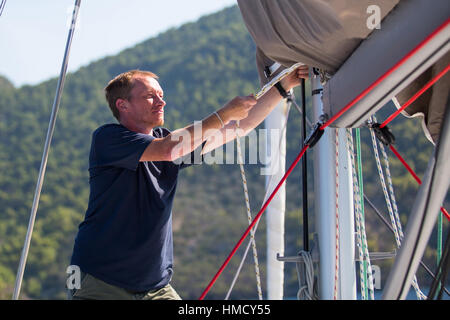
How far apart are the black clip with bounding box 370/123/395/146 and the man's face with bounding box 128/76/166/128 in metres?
0.70

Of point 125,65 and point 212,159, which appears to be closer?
point 212,159

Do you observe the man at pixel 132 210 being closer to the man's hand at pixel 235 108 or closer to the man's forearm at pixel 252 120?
the man's hand at pixel 235 108

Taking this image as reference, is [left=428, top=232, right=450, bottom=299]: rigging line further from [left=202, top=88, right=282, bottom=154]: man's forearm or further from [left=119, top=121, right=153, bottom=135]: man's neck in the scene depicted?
[left=119, top=121, right=153, bottom=135]: man's neck

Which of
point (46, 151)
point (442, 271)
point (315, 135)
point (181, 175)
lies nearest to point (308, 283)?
point (315, 135)

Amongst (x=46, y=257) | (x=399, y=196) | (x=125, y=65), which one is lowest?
(x=46, y=257)

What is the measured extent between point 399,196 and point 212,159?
19.5 metres

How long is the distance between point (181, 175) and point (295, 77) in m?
25.1

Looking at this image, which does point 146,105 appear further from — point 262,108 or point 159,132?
Answer: point 262,108

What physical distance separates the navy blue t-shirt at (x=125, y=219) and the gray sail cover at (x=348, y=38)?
56 cm

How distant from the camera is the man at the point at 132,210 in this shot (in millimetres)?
1720

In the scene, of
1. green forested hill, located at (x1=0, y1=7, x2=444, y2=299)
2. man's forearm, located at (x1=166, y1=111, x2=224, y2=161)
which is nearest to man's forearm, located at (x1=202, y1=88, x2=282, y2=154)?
man's forearm, located at (x1=166, y1=111, x2=224, y2=161)

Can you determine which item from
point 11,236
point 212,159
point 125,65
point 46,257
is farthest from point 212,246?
point 212,159
